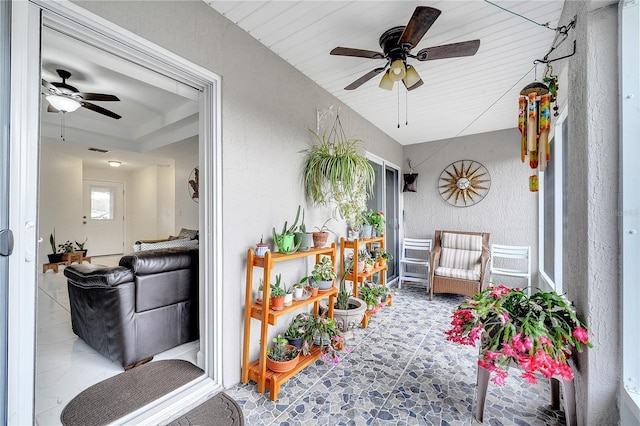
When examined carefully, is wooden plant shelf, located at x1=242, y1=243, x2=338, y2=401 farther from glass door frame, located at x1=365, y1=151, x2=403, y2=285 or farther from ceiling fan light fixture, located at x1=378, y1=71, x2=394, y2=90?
glass door frame, located at x1=365, y1=151, x2=403, y2=285

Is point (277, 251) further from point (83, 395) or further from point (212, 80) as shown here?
point (83, 395)

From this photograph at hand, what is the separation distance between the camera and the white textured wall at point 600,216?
1.12 m

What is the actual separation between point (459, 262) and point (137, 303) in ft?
12.5

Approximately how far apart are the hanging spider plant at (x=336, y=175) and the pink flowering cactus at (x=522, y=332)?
132cm

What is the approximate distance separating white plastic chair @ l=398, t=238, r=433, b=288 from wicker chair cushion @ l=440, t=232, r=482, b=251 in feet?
1.02

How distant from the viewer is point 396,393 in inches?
67.6

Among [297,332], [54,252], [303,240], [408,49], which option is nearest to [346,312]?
[297,332]

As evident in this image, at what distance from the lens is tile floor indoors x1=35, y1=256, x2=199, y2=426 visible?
1559 millimetres

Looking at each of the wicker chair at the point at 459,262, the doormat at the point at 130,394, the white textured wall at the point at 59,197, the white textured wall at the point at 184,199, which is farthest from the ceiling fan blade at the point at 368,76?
the white textured wall at the point at 59,197

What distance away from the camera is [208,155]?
1.71 m

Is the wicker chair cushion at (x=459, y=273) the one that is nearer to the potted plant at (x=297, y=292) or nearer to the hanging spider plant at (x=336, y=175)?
the hanging spider plant at (x=336, y=175)

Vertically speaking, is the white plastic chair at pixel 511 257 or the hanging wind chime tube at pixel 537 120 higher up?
the hanging wind chime tube at pixel 537 120

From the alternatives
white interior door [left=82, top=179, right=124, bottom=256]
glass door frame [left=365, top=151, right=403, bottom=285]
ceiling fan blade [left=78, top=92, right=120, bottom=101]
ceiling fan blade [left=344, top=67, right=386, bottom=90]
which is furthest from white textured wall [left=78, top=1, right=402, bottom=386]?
white interior door [left=82, top=179, right=124, bottom=256]

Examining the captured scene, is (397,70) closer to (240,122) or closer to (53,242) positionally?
(240,122)
